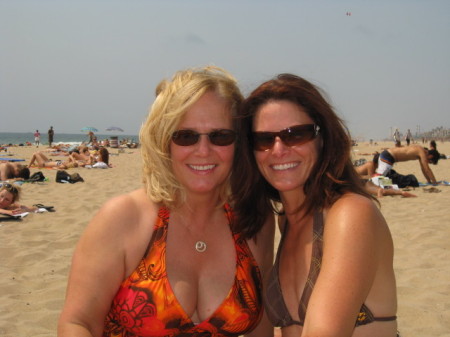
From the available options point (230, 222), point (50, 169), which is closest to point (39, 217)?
point (230, 222)

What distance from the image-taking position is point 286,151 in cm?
216

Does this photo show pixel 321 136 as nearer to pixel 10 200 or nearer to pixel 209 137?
pixel 209 137

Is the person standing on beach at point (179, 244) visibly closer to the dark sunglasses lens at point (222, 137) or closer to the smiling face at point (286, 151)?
the dark sunglasses lens at point (222, 137)

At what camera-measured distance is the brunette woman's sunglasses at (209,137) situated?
2.29 m

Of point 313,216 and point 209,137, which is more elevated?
point 209,137

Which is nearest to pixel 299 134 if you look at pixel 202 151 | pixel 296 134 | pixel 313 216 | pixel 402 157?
pixel 296 134

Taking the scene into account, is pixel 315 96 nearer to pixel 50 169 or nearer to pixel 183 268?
pixel 183 268

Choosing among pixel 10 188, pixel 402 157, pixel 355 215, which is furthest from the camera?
pixel 402 157

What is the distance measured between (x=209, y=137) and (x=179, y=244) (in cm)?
59

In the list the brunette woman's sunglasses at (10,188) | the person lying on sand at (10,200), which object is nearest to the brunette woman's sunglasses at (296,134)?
the person lying on sand at (10,200)

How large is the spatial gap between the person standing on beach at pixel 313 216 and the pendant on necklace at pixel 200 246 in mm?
253

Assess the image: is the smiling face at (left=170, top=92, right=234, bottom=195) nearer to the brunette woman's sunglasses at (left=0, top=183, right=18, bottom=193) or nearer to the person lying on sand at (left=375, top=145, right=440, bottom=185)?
the brunette woman's sunglasses at (left=0, top=183, right=18, bottom=193)

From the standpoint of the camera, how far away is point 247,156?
7.95 feet

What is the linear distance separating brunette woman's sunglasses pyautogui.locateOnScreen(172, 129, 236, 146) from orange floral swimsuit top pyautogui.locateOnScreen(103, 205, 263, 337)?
384mm
